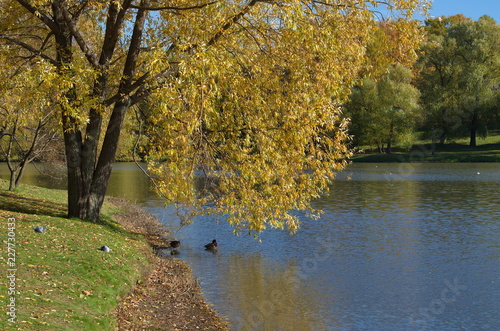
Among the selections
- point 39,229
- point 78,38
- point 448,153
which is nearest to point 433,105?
point 448,153

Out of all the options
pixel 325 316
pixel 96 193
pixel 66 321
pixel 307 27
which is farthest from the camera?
pixel 96 193

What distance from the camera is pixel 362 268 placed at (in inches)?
741

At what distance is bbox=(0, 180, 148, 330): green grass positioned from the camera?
10.3 meters

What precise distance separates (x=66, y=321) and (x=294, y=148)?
9.23m

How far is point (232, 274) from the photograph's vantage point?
712 inches

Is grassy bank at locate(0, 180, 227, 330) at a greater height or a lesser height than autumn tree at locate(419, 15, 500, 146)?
lesser

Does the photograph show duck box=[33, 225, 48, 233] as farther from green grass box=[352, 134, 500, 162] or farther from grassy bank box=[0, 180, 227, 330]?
green grass box=[352, 134, 500, 162]

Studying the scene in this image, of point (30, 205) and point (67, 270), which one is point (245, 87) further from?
point (30, 205)

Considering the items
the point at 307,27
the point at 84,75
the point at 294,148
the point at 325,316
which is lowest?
the point at 325,316

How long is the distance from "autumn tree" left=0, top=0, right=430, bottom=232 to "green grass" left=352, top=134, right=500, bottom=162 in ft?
189

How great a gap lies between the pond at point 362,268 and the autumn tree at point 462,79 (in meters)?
42.9

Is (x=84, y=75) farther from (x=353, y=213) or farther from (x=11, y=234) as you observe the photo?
(x=353, y=213)

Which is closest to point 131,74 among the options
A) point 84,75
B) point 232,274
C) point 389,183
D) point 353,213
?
point 84,75

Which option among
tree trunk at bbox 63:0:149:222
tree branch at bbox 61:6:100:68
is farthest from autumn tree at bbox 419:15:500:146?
tree branch at bbox 61:6:100:68
